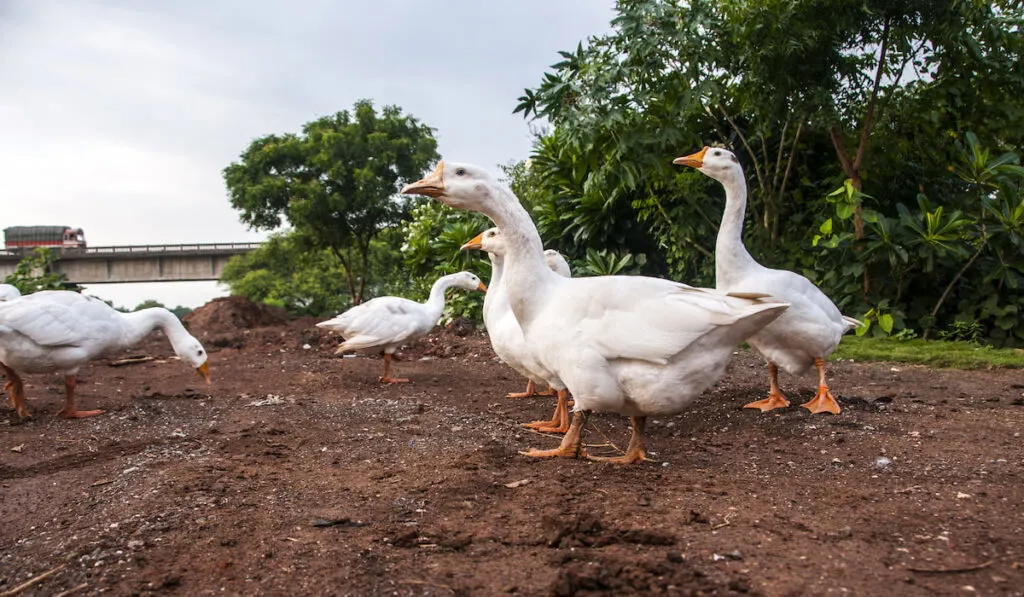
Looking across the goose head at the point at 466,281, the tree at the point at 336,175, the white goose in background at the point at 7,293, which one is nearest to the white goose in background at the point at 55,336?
the white goose in background at the point at 7,293

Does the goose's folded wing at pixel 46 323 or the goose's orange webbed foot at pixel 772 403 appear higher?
the goose's folded wing at pixel 46 323

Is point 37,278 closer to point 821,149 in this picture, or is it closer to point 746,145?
point 746,145

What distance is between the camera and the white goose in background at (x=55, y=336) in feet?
20.1

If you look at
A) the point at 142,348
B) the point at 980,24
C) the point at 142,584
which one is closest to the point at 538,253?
the point at 142,584

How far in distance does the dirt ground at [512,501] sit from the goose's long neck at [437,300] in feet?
7.85

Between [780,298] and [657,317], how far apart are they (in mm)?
1866

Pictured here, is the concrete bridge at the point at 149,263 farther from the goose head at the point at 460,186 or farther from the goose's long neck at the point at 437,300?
the goose head at the point at 460,186

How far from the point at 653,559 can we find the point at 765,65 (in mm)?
8336

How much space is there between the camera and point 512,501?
3314 millimetres

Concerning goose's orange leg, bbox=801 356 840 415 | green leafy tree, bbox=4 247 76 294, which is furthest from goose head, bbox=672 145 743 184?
green leafy tree, bbox=4 247 76 294

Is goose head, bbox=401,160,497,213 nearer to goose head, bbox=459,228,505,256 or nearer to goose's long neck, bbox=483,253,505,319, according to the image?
goose head, bbox=459,228,505,256

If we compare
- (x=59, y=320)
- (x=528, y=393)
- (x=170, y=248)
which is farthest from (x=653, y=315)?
(x=170, y=248)

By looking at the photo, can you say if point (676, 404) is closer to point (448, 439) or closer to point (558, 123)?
point (448, 439)

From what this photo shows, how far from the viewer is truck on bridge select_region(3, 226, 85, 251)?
107 feet
